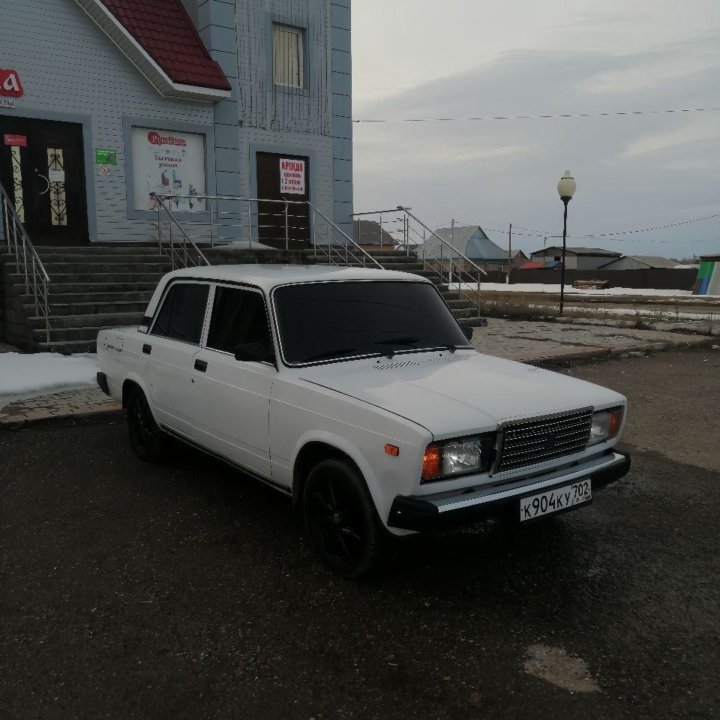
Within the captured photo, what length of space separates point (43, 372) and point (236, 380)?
18.0 ft

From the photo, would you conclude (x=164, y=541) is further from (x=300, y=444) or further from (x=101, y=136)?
(x=101, y=136)

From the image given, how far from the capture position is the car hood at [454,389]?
3.20 m

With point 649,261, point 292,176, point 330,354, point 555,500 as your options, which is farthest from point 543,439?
point 649,261

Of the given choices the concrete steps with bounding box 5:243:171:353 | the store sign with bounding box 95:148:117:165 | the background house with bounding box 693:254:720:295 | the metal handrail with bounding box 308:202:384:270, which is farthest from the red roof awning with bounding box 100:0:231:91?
the background house with bounding box 693:254:720:295

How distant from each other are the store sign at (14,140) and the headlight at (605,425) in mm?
12980

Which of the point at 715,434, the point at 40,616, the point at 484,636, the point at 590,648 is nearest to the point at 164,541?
the point at 40,616

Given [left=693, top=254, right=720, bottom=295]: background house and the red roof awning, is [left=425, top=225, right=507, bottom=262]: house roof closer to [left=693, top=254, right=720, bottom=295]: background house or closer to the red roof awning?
[left=693, top=254, right=720, bottom=295]: background house

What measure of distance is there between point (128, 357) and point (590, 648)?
4208mm

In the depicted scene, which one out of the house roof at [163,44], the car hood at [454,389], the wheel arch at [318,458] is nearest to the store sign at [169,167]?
the house roof at [163,44]

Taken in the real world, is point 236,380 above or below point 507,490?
above

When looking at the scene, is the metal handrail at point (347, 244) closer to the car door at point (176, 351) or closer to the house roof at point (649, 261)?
the car door at point (176, 351)

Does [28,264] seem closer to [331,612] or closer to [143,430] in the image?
[143,430]

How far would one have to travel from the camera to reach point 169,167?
14703 millimetres

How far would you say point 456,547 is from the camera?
12.9 ft
